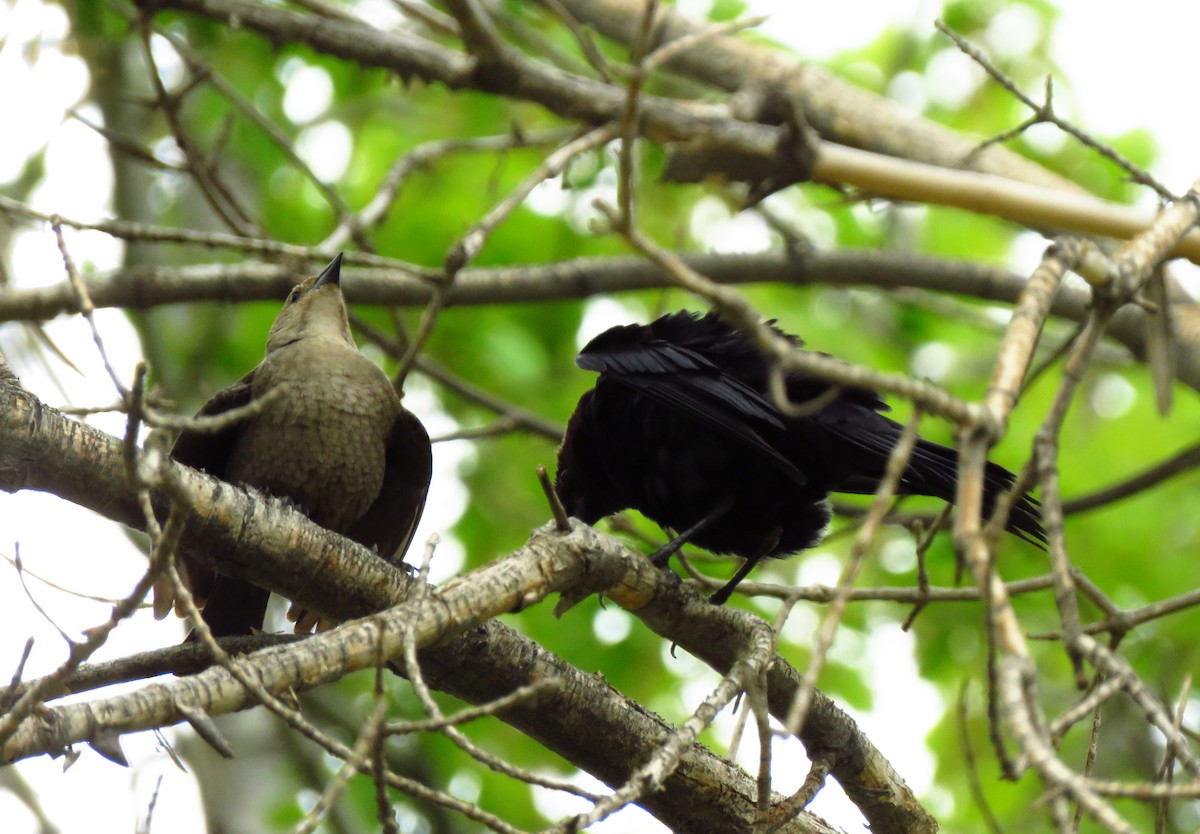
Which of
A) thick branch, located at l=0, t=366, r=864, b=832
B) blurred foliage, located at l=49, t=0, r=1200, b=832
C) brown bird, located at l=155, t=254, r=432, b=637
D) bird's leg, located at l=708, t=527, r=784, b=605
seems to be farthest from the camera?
blurred foliage, located at l=49, t=0, r=1200, b=832

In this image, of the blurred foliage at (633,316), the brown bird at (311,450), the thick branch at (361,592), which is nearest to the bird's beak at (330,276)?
the brown bird at (311,450)

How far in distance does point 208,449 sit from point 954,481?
7.40 ft

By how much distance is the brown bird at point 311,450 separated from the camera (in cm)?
382

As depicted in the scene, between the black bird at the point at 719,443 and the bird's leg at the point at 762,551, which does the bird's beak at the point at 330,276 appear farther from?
the bird's leg at the point at 762,551

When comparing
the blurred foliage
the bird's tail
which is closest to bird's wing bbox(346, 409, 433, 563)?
the blurred foliage

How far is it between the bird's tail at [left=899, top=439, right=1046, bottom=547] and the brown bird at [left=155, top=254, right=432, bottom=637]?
1556 millimetres

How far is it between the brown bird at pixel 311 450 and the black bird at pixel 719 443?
691 mm

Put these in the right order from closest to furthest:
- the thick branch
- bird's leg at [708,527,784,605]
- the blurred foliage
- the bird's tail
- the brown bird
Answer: the thick branch → the bird's tail → the brown bird → bird's leg at [708,527,784,605] → the blurred foliage

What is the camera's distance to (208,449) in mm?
3941

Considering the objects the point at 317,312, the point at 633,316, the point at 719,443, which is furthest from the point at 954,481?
the point at 633,316

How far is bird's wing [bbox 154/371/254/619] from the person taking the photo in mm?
3818

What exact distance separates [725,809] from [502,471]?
3583 millimetres

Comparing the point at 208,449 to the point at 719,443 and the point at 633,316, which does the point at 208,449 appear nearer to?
the point at 719,443

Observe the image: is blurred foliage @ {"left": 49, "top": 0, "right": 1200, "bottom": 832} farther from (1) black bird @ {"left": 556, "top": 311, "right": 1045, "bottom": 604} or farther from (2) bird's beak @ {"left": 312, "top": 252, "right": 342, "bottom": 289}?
(1) black bird @ {"left": 556, "top": 311, "right": 1045, "bottom": 604}
